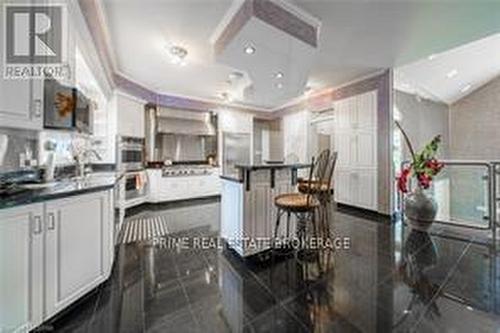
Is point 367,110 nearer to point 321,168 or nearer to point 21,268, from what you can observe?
point 321,168

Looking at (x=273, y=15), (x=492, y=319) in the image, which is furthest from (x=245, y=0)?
(x=492, y=319)

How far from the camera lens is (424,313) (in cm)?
178

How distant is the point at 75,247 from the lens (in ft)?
6.01

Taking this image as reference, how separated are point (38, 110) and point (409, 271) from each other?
363 centimetres

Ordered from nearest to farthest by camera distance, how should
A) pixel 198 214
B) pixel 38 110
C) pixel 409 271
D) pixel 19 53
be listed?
pixel 19 53 < pixel 38 110 < pixel 409 271 < pixel 198 214

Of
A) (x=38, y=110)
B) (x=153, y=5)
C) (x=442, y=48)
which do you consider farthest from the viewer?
(x=442, y=48)

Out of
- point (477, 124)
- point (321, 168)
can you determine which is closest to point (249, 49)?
point (321, 168)

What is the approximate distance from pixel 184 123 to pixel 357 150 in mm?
4348

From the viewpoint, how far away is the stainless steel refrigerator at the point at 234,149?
22.8ft

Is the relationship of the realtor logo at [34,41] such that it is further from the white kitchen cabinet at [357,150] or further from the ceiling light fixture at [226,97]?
the white kitchen cabinet at [357,150]

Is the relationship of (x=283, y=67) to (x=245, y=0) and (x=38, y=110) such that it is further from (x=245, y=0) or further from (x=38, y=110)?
(x=38, y=110)

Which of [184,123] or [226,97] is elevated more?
[226,97]

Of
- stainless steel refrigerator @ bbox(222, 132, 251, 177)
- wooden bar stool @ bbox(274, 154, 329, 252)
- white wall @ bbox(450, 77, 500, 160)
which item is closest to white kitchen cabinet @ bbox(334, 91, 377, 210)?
wooden bar stool @ bbox(274, 154, 329, 252)

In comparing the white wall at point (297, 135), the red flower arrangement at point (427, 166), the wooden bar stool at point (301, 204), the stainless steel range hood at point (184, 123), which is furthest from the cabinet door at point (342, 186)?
the stainless steel range hood at point (184, 123)
